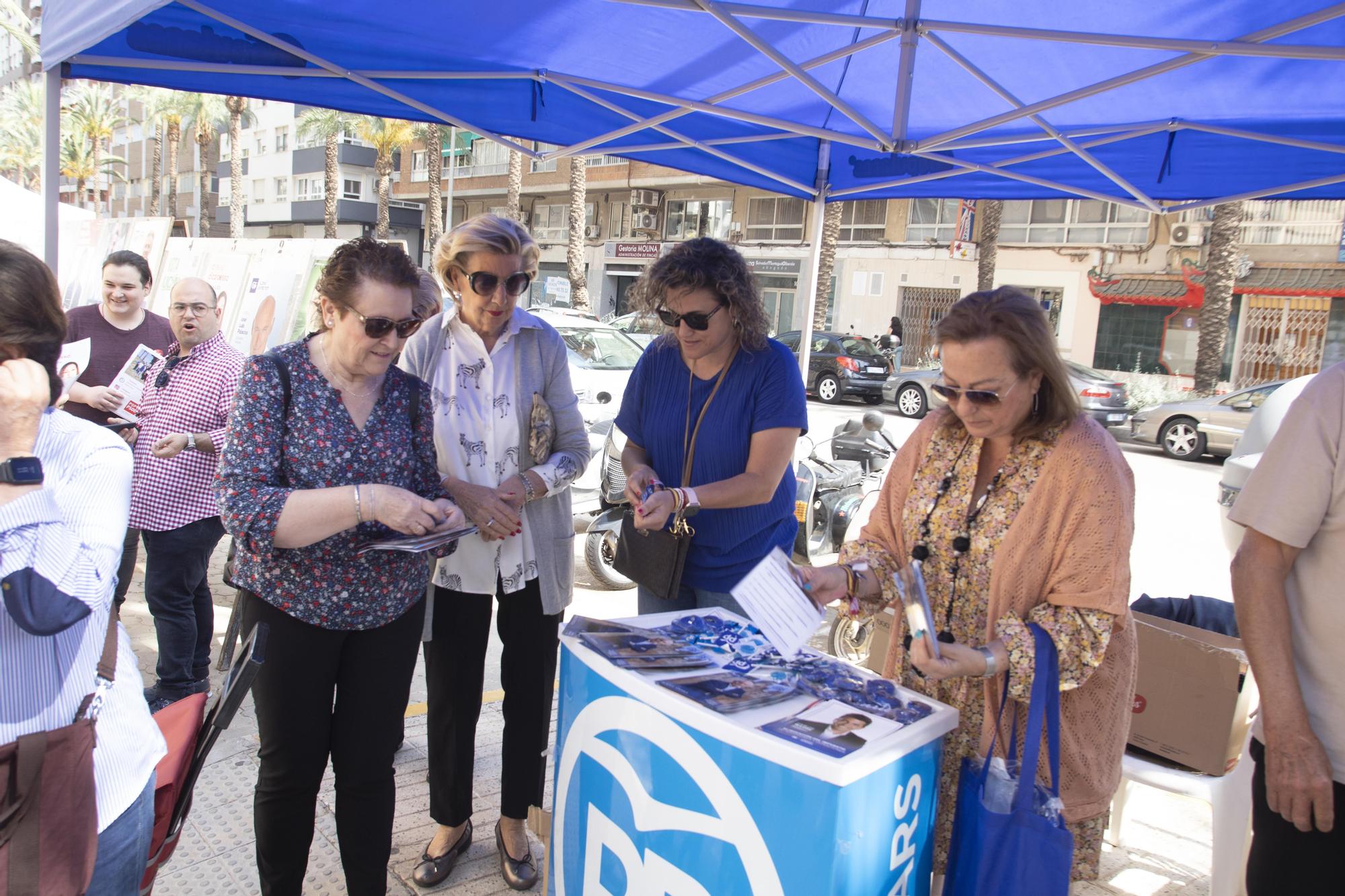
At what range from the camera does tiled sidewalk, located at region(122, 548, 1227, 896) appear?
9.11ft

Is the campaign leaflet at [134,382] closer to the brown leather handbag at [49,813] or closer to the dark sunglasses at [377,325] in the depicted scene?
the dark sunglasses at [377,325]

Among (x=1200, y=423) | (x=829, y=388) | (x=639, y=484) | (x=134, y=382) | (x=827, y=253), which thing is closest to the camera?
(x=639, y=484)

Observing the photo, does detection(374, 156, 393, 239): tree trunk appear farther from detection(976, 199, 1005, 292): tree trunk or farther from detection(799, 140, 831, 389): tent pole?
detection(799, 140, 831, 389): tent pole

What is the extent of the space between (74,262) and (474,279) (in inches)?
463

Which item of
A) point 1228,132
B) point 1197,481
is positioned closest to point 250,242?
point 1228,132

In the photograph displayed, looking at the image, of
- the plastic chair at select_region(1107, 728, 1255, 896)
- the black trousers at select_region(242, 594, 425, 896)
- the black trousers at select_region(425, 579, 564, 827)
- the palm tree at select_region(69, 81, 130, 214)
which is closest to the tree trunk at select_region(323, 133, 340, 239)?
the palm tree at select_region(69, 81, 130, 214)

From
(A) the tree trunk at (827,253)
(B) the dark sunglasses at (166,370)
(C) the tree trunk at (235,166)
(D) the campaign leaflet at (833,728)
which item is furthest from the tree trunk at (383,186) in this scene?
(D) the campaign leaflet at (833,728)

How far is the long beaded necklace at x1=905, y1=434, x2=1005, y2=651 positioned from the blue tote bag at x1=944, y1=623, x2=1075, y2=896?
271 mm

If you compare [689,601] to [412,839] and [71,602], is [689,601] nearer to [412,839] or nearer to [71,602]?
[412,839]

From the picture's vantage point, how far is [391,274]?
218 centimetres

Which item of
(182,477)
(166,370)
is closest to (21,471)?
(182,477)

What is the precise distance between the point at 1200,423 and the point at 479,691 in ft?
47.8

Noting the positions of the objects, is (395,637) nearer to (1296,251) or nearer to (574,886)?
(574,886)

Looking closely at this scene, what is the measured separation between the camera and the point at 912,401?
18.5m
